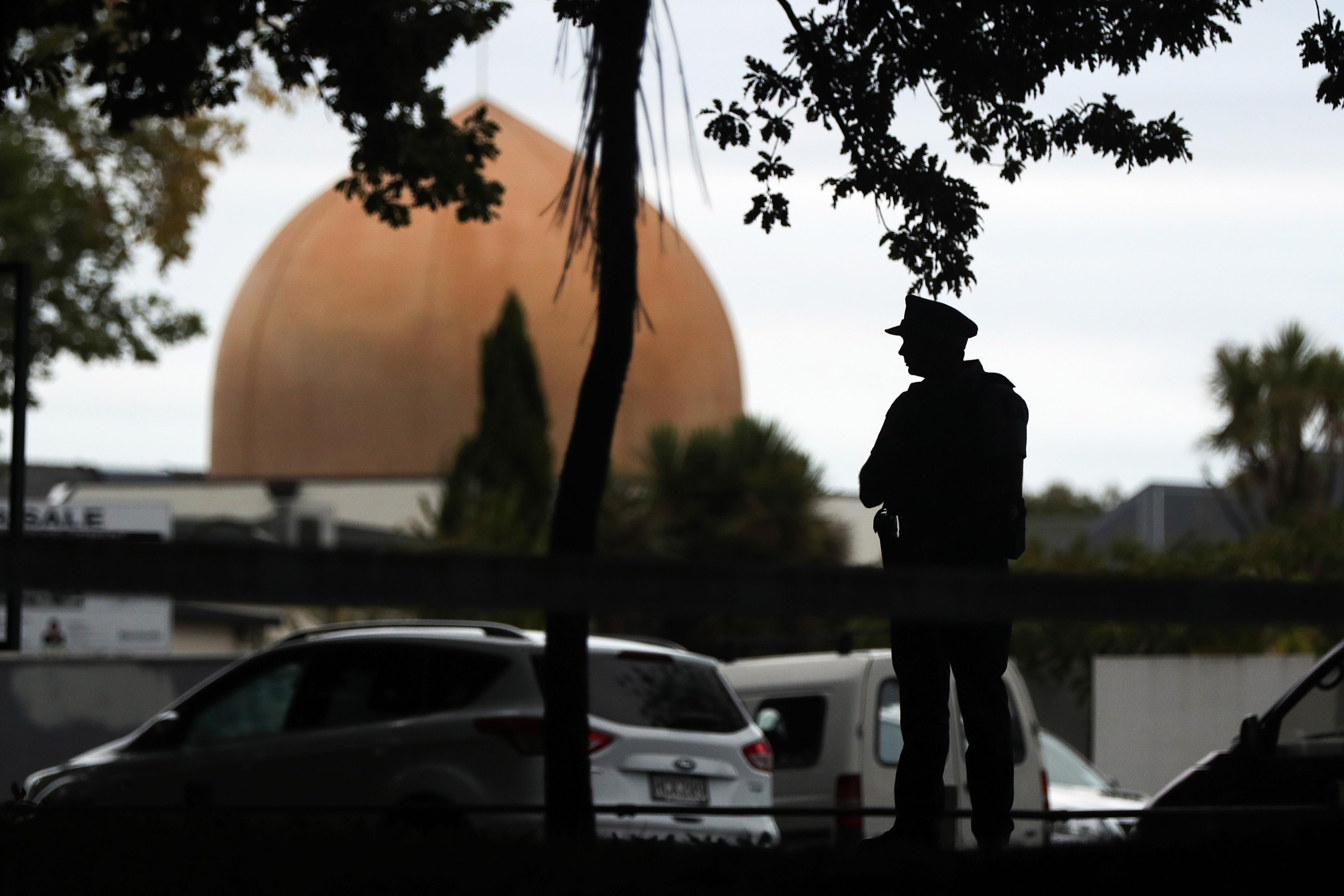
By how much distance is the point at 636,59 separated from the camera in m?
5.99

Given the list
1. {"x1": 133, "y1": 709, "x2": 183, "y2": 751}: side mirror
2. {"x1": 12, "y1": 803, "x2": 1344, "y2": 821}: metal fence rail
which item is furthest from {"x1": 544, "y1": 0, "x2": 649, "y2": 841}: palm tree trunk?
{"x1": 133, "y1": 709, "x2": 183, "y2": 751}: side mirror

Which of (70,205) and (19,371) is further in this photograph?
(70,205)

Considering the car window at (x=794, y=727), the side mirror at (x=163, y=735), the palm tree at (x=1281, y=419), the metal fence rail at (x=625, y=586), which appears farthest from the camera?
the palm tree at (x=1281, y=419)

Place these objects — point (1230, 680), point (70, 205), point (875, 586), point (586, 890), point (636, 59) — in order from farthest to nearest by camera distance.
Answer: point (70, 205), point (1230, 680), point (636, 59), point (586, 890), point (875, 586)

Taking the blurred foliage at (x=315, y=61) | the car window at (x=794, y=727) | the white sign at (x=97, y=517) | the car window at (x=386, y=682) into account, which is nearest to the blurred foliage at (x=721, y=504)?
the white sign at (x=97, y=517)

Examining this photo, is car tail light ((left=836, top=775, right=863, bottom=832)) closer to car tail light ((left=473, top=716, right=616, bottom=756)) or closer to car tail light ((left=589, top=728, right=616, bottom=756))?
car tail light ((left=589, top=728, right=616, bottom=756))

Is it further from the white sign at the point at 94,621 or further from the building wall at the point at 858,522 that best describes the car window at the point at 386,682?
the building wall at the point at 858,522

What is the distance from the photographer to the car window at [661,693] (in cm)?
892

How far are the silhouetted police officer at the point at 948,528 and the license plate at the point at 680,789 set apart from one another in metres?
3.94

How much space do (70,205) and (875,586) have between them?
73.2ft

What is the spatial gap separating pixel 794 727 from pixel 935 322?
7329mm

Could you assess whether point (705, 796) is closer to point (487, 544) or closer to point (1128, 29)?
point (1128, 29)

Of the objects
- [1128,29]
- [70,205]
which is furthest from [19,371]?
[70,205]

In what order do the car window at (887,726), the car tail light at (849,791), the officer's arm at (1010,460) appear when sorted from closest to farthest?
the officer's arm at (1010,460) < the car tail light at (849,791) < the car window at (887,726)
